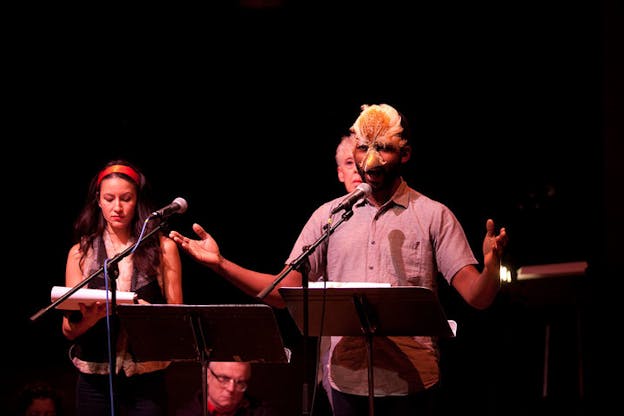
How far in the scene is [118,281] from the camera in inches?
142

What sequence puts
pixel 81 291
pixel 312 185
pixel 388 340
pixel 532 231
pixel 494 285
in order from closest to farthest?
pixel 494 285
pixel 388 340
pixel 81 291
pixel 532 231
pixel 312 185

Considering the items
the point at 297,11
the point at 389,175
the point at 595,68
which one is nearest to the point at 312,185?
the point at 297,11

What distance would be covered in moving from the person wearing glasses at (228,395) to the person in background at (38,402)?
32.0 inches

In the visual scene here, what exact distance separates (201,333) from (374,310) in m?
0.73

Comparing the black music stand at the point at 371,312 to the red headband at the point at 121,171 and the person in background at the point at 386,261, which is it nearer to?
the person in background at the point at 386,261

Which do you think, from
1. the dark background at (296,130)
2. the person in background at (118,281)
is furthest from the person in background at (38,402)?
the person in background at (118,281)

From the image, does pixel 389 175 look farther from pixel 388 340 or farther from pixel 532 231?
pixel 532 231

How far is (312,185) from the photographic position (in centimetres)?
600

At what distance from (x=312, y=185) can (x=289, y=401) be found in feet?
5.50

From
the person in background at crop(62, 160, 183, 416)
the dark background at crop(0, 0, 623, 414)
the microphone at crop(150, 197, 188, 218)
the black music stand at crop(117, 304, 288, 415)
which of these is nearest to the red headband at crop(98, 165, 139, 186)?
the person in background at crop(62, 160, 183, 416)

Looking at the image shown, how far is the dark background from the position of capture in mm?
5441

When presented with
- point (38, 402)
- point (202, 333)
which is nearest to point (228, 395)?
point (38, 402)

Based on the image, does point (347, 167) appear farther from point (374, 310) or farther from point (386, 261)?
point (374, 310)

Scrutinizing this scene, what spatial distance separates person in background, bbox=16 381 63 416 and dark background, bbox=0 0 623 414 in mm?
611
